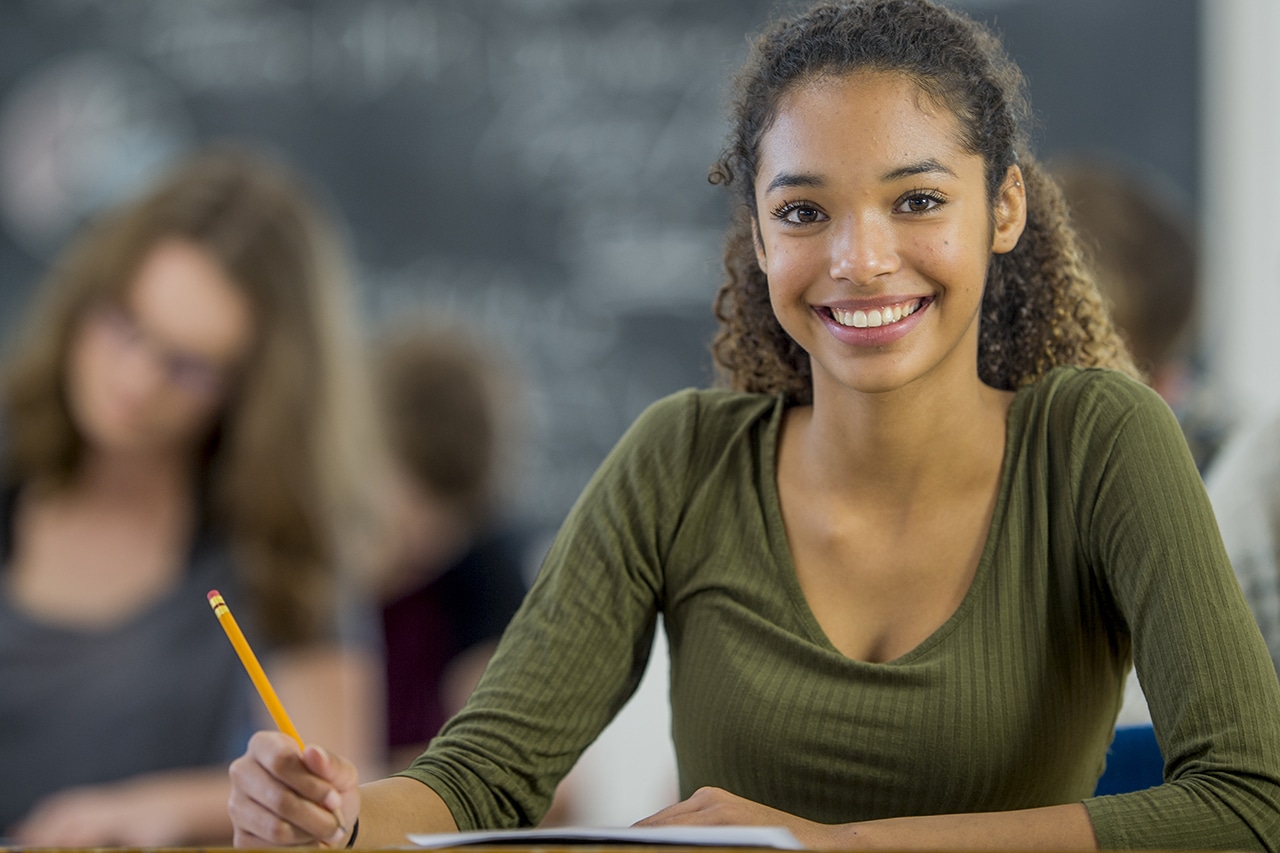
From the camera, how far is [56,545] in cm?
211

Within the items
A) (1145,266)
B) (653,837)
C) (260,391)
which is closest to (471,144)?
(260,391)

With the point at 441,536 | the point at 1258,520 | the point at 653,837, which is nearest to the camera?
the point at 653,837

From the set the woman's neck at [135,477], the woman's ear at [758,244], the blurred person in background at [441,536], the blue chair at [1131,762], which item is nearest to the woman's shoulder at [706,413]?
the woman's ear at [758,244]

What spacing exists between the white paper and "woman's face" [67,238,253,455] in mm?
1393

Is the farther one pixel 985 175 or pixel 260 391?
pixel 260 391

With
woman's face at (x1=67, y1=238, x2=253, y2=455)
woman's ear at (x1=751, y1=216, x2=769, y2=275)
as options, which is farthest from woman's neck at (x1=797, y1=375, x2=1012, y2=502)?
woman's face at (x1=67, y1=238, x2=253, y2=455)

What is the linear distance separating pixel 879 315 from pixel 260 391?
1300mm

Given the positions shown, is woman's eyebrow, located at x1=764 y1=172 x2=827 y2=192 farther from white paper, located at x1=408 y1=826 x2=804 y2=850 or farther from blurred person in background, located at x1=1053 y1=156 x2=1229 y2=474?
blurred person in background, located at x1=1053 y1=156 x2=1229 y2=474

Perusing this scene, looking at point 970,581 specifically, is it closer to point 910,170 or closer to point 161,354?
point 910,170

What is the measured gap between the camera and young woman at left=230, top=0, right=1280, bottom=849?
98cm

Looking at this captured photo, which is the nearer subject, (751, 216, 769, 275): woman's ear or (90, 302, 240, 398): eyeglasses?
(751, 216, 769, 275): woman's ear

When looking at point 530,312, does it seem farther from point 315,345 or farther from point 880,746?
point 880,746

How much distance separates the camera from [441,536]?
2734mm

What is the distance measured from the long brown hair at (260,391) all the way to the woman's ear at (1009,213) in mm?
1281
